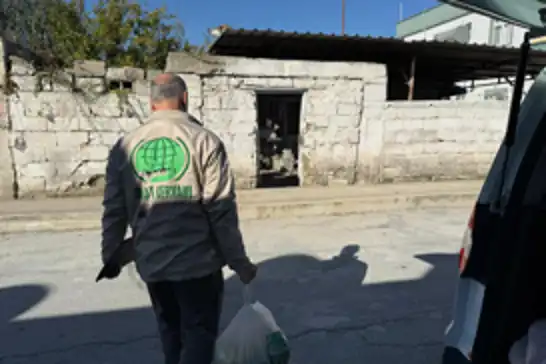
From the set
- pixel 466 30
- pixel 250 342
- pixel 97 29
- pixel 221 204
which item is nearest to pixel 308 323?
pixel 250 342

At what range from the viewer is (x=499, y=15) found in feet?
6.07

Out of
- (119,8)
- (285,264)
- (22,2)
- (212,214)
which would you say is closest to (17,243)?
(285,264)

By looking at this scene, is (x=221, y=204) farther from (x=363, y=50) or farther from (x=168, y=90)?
(x=363, y=50)

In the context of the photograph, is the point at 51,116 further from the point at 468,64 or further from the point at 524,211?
the point at 468,64

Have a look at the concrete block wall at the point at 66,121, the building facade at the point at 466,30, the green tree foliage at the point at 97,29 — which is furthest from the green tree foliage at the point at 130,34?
the building facade at the point at 466,30

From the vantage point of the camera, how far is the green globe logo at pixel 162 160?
177 centimetres

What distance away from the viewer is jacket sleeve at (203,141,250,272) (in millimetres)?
1796

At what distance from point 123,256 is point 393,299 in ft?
7.63

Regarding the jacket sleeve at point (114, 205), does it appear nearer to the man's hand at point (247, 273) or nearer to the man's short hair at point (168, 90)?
the man's short hair at point (168, 90)

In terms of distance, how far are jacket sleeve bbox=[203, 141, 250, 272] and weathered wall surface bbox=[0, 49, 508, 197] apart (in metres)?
5.52

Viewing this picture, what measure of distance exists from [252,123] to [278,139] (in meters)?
3.05

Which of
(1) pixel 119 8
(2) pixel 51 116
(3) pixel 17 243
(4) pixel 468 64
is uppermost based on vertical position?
(1) pixel 119 8

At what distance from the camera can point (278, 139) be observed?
411 inches

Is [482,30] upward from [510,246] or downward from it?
upward
